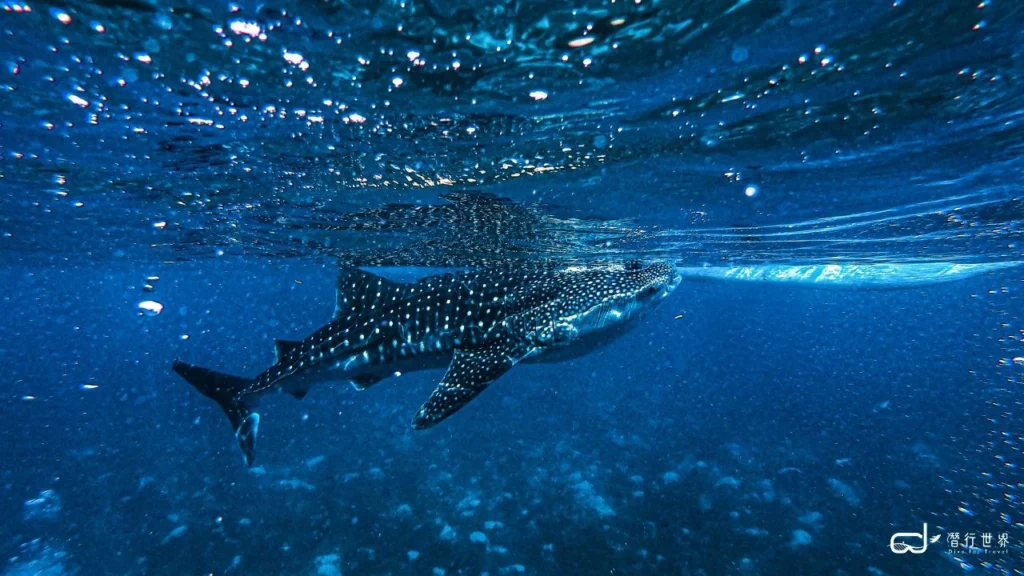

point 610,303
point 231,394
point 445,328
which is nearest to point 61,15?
point 231,394

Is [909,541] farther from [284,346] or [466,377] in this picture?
[284,346]

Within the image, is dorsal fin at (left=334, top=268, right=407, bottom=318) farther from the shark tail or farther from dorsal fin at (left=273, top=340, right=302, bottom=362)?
the shark tail

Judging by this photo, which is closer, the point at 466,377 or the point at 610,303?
the point at 466,377

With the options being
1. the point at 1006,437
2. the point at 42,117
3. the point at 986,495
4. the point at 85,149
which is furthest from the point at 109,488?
the point at 1006,437

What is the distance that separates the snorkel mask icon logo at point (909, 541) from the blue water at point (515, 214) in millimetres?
243

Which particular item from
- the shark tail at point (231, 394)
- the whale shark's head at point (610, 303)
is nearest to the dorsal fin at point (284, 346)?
the shark tail at point (231, 394)

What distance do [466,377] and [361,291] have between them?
3399mm

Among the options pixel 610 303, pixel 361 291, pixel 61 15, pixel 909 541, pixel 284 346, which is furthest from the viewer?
pixel 909 541

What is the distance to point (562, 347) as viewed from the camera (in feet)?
23.9

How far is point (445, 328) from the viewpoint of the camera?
25.6 ft

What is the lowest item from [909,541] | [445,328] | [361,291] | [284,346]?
[909,541]

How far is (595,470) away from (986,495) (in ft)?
43.2

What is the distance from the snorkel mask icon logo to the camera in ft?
37.1

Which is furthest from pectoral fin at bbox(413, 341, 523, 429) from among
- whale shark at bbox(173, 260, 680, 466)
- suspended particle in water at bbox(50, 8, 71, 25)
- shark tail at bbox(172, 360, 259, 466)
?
suspended particle in water at bbox(50, 8, 71, 25)
